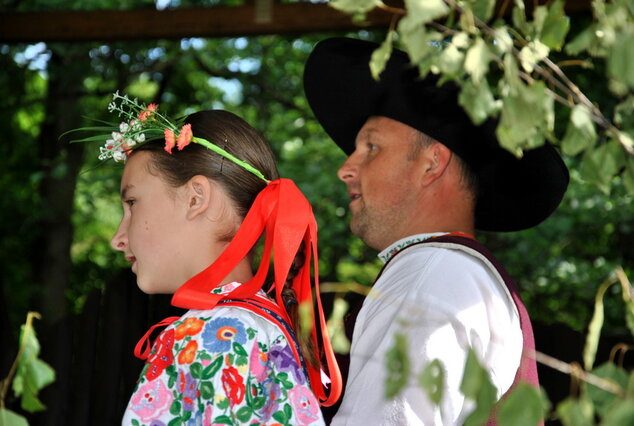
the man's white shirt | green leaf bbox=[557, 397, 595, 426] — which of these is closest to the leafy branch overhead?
green leaf bbox=[557, 397, 595, 426]

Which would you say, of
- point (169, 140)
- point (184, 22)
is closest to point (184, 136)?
point (169, 140)

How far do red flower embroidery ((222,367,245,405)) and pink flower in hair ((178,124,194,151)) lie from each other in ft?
2.10

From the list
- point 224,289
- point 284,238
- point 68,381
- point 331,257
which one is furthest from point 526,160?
point 331,257

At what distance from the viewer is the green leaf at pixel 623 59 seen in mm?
840

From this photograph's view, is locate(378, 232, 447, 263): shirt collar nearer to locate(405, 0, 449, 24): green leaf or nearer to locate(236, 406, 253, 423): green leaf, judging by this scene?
Result: locate(236, 406, 253, 423): green leaf

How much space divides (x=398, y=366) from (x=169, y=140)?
1443mm

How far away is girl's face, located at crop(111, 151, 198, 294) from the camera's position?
2113 millimetres

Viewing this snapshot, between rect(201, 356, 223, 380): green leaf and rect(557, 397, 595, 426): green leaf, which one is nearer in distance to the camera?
rect(557, 397, 595, 426): green leaf

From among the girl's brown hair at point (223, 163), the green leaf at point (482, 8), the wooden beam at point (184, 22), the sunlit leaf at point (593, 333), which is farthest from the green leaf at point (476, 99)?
the wooden beam at point (184, 22)

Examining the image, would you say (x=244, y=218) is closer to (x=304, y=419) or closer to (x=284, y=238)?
(x=284, y=238)

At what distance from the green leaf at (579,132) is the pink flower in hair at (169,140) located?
135 centimetres

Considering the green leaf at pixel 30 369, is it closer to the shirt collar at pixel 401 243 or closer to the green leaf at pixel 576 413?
the green leaf at pixel 576 413

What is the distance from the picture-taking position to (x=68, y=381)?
3914 mm

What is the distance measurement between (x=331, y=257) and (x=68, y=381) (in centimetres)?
327
